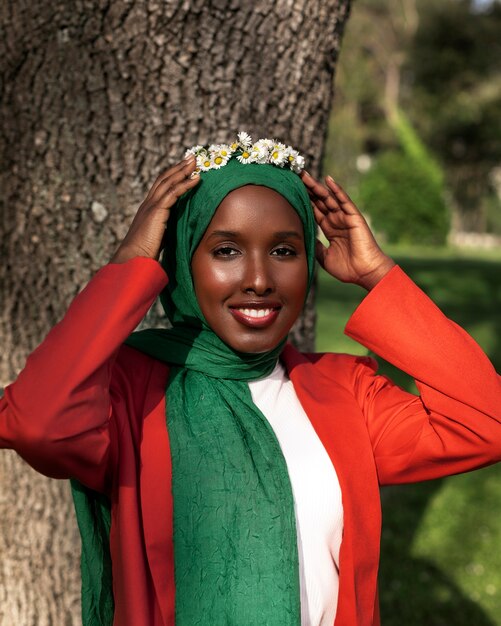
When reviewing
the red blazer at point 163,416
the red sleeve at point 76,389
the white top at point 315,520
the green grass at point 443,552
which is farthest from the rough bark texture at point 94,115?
the green grass at point 443,552

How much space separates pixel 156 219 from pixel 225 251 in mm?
186

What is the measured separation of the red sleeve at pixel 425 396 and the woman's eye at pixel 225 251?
0.39 meters

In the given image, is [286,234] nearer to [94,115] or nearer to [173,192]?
[173,192]

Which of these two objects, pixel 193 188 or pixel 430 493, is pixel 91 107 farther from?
pixel 430 493

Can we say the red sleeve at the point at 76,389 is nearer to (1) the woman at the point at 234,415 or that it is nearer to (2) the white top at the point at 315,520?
(1) the woman at the point at 234,415

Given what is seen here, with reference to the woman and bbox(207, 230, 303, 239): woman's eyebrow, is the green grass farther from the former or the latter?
bbox(207, 230, 303, 239): woman's eyebrow

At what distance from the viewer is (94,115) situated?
3.04 meters

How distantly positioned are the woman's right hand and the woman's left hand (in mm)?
347

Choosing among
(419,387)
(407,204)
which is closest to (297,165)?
(419,387)

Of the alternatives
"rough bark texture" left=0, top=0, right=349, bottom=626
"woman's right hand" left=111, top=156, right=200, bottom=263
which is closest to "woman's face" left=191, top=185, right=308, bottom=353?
"woman's right hand" left=111, top=156, right=200, bottom=263

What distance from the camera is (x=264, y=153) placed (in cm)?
217

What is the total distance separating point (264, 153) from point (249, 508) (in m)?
0.85

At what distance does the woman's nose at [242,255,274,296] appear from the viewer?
6.79 feet

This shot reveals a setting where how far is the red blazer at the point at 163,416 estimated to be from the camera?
1940 millimetres
